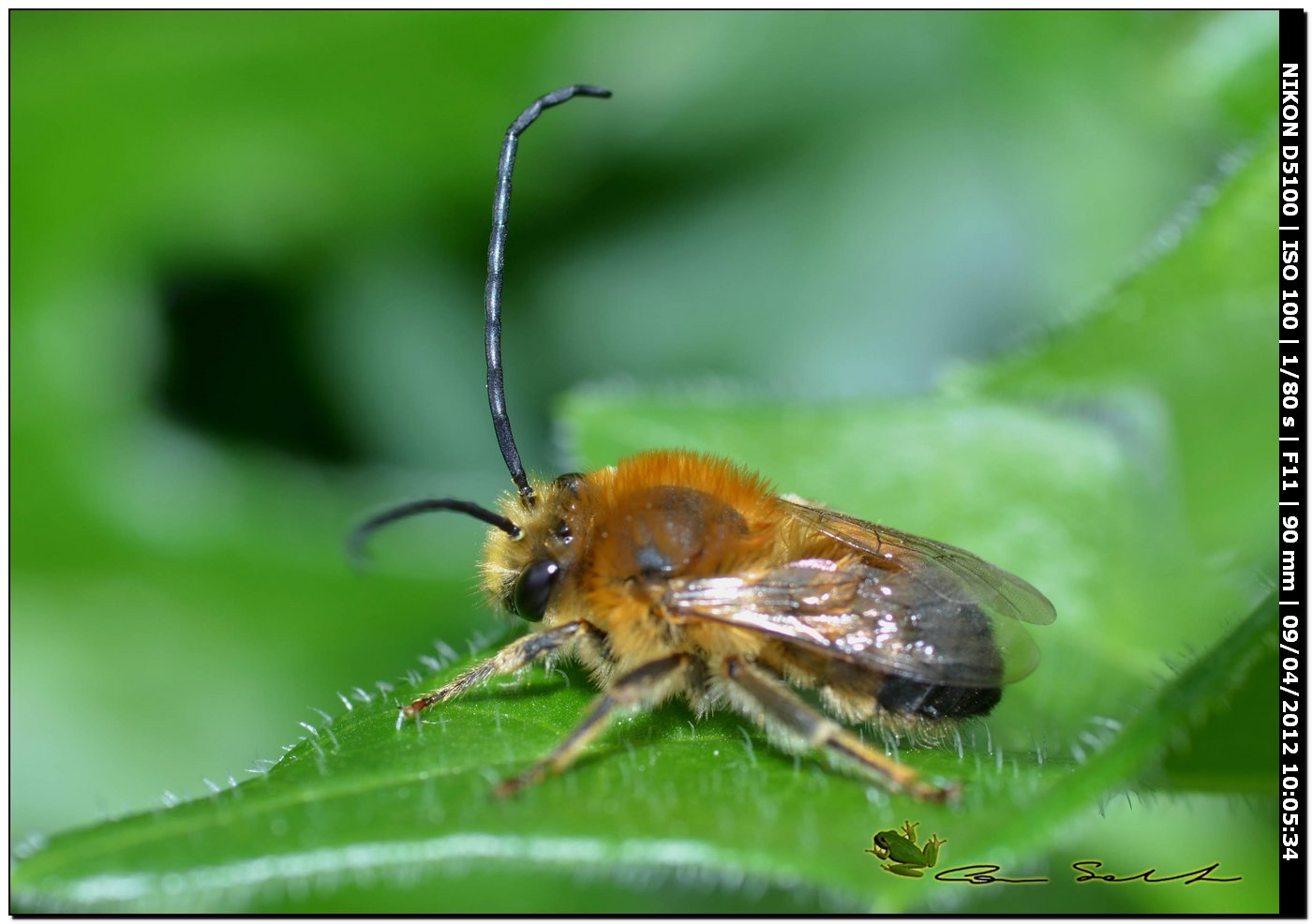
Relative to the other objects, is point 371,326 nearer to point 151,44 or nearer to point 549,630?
point 151,44

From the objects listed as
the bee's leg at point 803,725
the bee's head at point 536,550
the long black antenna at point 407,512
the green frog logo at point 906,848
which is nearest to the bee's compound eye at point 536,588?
the bee's head at point 536,550

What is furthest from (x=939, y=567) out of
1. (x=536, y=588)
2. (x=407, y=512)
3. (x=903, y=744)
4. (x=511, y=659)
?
(x=407, y=512)

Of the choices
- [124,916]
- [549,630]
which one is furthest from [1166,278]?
[124,916]

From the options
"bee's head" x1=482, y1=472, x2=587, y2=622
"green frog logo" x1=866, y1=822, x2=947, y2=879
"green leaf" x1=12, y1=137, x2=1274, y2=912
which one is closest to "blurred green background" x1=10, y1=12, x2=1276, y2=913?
"green leaf" x1=12, y1=137, x2=1274, y2=912

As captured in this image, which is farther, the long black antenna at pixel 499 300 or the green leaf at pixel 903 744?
the long black antenna at pixel 499 300

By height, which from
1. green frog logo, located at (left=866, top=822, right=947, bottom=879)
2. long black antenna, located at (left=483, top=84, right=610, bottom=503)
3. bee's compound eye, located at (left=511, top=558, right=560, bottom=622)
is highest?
long black antenna, located at (left=483, top=84, right=610, bottom=503)

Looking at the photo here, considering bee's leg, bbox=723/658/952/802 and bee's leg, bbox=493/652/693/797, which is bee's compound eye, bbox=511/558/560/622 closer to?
bee's leg, bbox=493/652/693/797

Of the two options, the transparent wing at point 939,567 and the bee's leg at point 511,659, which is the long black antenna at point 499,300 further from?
the transparent wing at point 939,567
